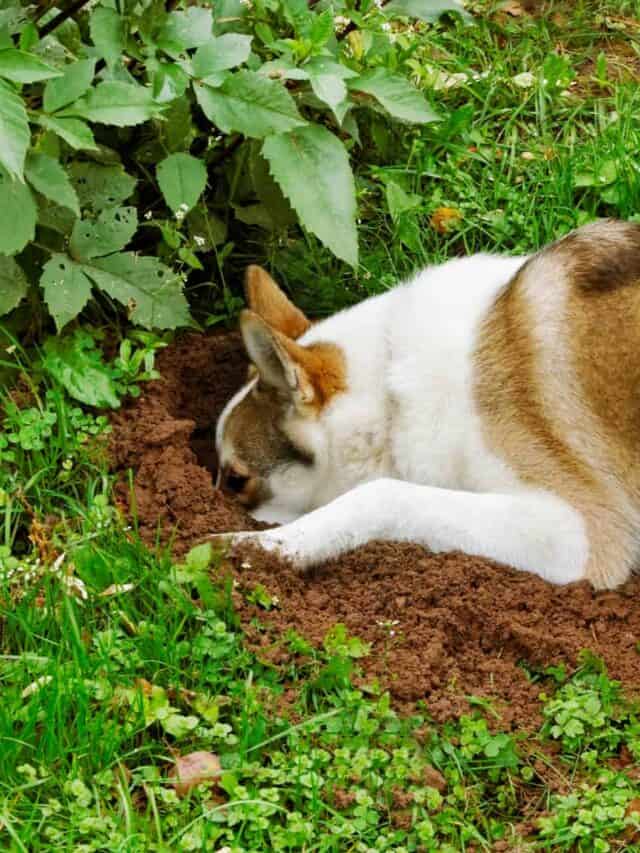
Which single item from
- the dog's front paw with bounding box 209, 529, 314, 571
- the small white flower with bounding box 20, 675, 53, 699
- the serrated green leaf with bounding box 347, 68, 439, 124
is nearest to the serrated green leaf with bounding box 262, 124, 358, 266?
the serrated green leaf with bounding box 347, 68, 439, 124

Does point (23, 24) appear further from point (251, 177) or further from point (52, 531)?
point (52, 531)

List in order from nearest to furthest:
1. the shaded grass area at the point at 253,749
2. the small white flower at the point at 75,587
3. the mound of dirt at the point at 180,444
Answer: the shaded grass area at the point at 253,749, the small white flower at the point at 75,587, the mound of dirt at the point at 180,444

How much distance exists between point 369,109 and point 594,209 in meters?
1.05

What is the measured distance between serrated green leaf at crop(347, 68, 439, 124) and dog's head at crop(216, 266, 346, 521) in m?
1.02

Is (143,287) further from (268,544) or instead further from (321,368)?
(268,544)

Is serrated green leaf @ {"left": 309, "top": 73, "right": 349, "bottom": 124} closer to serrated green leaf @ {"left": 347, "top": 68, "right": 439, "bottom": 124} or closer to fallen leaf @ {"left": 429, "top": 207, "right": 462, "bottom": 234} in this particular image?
serrated green leaf @ {"left": 347, "top": 68, "right": 439, "bottom": 124}

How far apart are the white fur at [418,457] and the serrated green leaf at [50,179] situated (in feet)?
3.07

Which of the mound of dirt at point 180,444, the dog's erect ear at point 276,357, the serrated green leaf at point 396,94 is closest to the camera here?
the dog's erect ear at point 276,357

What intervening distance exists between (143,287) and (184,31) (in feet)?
2.96

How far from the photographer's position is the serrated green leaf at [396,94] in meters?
5.09

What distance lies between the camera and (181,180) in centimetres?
482

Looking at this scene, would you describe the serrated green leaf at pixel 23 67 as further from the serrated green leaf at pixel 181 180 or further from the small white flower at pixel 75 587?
the small white flower at pixel 75 587

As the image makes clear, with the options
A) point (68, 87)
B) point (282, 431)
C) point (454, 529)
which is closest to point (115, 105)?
point (68, 87)

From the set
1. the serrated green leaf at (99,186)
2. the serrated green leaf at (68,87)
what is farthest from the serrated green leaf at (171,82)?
the serrated green leaf at (99,186)
